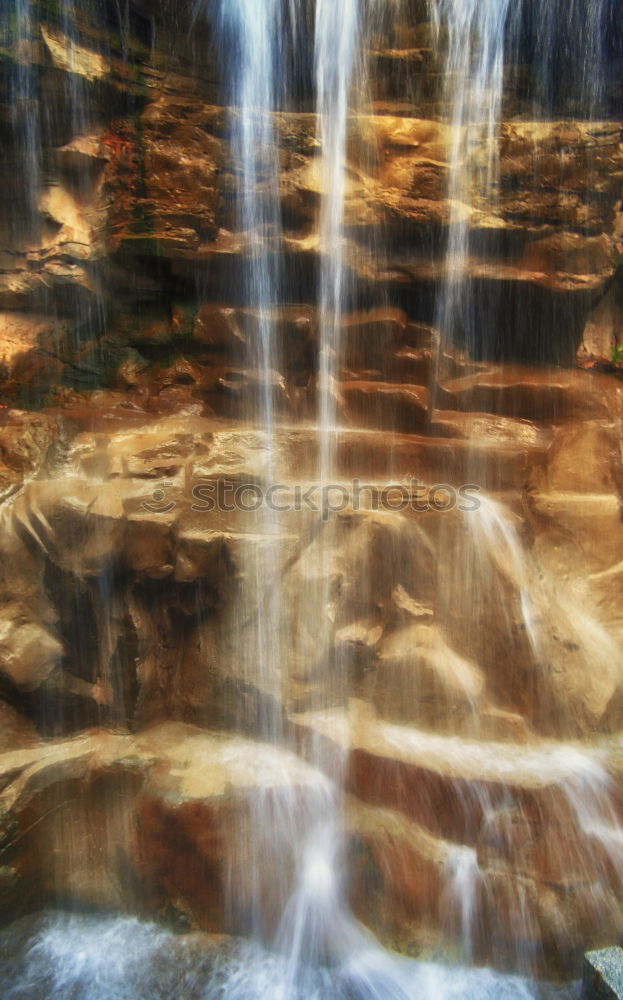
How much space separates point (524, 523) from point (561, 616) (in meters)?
0.71

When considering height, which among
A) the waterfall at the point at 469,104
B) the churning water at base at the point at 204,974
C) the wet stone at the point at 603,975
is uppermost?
the waterfall at the point at 469,104

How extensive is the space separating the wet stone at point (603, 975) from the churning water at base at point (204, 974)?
32 centimetres

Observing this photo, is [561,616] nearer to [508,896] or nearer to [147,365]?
[508,896]

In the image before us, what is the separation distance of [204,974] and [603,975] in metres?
2.07

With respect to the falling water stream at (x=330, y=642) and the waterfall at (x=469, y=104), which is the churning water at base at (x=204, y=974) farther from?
the waterfall at (x=469, y=104)

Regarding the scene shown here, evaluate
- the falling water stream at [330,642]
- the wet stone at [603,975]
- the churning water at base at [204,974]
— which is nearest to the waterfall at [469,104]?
the falling water stream at [330,642]

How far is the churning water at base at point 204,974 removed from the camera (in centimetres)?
370

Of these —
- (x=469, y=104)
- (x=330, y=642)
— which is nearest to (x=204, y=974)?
(x=330, y=642)

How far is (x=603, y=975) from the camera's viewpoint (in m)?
3.29

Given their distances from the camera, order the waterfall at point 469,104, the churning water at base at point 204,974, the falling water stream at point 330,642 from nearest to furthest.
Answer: the churning water at base at point 204,974 → the falling water stream at point 330,642 → the waterfall at point 469,104

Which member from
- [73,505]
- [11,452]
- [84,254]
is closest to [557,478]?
[73,505]

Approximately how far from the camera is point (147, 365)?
6352mm

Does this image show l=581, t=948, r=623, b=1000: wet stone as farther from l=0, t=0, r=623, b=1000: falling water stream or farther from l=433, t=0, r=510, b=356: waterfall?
l=433, t=0, r=510, b=356: waterfall

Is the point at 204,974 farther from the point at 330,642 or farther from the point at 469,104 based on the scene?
the point at 469,104
